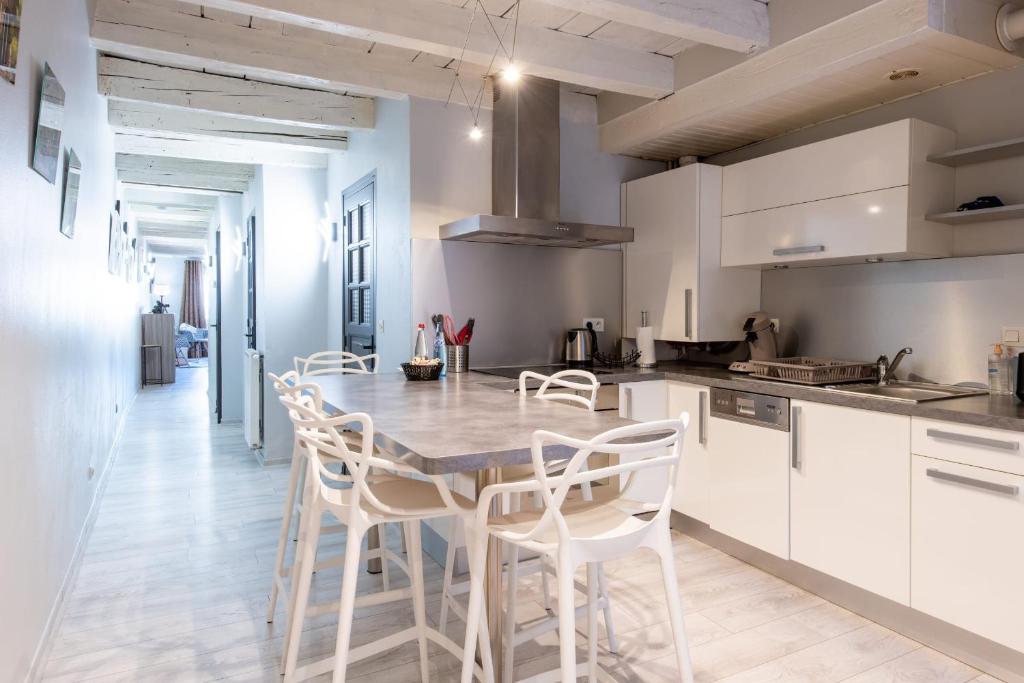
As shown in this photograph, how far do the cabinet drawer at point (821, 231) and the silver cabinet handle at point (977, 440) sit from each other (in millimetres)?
852

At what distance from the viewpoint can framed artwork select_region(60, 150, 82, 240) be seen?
2.51 meters

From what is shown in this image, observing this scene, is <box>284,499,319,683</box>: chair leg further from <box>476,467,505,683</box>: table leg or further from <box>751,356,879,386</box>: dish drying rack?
<box>751,356,879,386</box>: dish drying rack

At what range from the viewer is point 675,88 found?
337 centimetres

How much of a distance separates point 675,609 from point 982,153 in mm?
2279

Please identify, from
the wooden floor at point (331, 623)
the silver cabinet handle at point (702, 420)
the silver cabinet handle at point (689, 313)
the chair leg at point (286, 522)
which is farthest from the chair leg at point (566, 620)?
the silver cabinet handle at point (689, 313)

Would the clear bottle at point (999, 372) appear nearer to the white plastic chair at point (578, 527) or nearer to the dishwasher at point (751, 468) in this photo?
the dishwasher at point (751, 468)

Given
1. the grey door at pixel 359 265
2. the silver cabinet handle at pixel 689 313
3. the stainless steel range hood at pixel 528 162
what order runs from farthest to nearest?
1. the grey door at pixel 359 265
2. the silver cabinet handle at pixel 689 313
3. the stainless steel range hood at pixel 528 162

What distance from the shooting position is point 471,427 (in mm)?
1771

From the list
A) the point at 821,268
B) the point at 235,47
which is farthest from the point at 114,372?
the point at 821,268

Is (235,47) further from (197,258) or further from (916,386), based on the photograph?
(197,258)

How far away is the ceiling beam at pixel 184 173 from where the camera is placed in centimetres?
571

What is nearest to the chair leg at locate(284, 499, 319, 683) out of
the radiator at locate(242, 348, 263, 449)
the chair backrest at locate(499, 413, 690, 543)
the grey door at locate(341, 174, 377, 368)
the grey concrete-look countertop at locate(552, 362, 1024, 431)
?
the chair backrest at locate(499, 413, 690, 543)

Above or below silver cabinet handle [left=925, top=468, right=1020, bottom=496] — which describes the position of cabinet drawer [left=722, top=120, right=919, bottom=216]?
above

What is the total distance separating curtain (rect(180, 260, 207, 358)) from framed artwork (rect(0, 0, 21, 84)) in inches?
638
